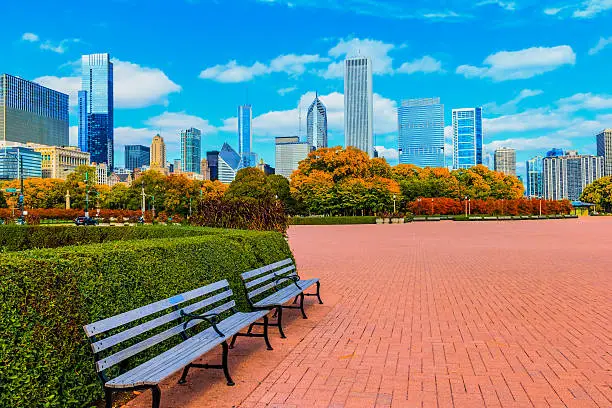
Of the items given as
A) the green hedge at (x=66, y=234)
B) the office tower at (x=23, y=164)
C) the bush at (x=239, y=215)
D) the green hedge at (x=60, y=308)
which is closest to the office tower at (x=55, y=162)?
the office tower at (x=23, y=164)

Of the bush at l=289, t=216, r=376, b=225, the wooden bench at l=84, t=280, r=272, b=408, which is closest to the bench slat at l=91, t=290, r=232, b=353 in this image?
the wooden bench at l=84, t=280, r=272, b=408

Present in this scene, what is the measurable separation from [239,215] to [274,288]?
6502 mm

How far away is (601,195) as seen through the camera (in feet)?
328

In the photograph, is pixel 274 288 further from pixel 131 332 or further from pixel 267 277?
pixel 131 332

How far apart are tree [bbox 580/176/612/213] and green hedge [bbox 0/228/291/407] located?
360 ft

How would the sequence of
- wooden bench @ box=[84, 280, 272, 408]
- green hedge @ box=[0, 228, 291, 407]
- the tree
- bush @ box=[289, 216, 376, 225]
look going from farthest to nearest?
the tree, bush @ box=[289, 216, 376, 225], wooden bench @ box=[84, 280, 272, 408], green hedge @ box=[0, 228, 291, 407]

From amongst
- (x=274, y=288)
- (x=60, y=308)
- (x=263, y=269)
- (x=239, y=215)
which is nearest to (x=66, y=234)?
(x=239, y=215)

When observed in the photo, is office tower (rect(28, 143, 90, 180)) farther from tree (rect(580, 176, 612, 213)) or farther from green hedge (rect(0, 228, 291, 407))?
green hedge (rect(0, 228, 291, 407))

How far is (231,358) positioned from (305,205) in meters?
55.4

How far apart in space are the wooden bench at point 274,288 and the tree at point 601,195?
106 meters

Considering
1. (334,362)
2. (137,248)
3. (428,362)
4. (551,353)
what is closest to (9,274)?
(137,248)

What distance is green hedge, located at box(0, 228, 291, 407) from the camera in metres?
3.28

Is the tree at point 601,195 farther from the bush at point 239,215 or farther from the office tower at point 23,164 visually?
the office tower at point 23,164

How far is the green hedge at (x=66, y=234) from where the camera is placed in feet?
37.7
